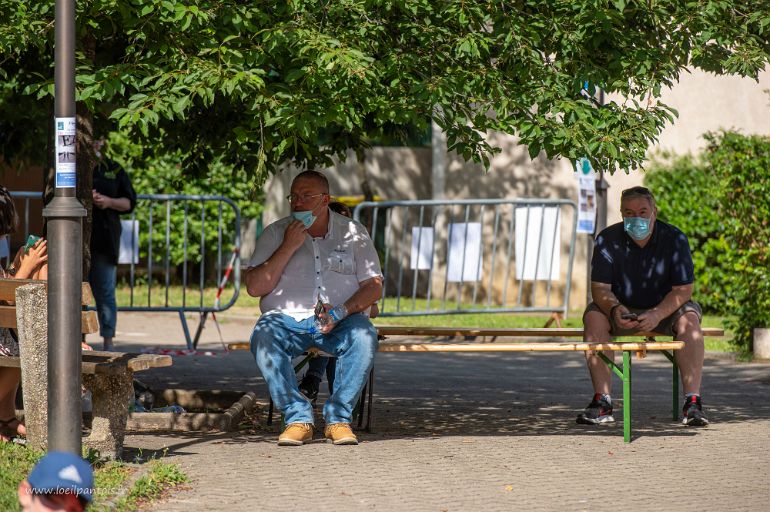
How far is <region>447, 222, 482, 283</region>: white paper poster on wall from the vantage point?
15.0 metres

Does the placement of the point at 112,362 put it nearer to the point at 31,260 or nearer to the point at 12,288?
the point at 12,288

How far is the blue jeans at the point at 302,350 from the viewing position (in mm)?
7668

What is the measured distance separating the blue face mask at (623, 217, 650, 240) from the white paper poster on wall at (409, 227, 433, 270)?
6.34 metres

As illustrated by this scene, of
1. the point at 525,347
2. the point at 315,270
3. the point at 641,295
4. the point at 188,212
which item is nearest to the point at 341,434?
the point at 315,270

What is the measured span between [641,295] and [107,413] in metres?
3.69

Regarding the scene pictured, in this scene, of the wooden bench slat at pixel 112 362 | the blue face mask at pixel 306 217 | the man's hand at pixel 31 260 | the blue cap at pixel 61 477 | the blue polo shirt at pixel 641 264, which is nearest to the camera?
the blue cap at pixel 61 477

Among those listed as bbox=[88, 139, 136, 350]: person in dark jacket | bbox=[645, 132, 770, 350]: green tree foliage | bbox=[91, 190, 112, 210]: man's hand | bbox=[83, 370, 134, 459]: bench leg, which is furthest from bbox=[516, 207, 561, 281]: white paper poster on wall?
bbox=[83, 370, 134, 459]: bench leg

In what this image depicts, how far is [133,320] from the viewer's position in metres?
18.4

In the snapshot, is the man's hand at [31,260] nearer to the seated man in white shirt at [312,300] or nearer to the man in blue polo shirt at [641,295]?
the seated man in white shirt at [312,300]

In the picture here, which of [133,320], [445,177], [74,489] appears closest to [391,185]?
[445,177]

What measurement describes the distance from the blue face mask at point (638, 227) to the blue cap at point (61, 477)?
5.46m

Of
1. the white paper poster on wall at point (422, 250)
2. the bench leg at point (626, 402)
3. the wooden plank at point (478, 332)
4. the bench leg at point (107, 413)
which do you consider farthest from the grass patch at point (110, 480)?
the white paper poster on wall at point (422, 250)

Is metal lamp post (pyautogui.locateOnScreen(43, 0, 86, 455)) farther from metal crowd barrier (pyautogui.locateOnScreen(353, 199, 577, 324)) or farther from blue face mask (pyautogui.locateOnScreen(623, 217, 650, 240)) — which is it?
metal crowd barrier (pyautogui.locateOnScreen(353, 199, 577, 324))

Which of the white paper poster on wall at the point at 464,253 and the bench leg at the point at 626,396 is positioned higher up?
the white paper poster on wall at the point at 464,253
